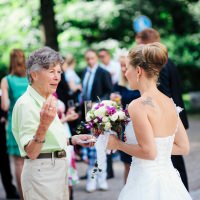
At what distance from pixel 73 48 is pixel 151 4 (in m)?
3.17

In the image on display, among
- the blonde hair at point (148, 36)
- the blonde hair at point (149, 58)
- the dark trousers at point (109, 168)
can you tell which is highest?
the blonde hair at point (148, 36)

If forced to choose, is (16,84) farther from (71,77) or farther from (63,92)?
(71,77)

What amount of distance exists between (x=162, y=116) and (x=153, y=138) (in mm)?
207

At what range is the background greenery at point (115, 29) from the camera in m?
18.6

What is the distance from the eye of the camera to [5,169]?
921 cm

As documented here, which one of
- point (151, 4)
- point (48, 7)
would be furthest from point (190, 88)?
point (48, 7)

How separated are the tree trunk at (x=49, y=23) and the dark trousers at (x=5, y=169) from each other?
380 cm

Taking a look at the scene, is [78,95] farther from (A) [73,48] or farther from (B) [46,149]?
(A) [73,48]

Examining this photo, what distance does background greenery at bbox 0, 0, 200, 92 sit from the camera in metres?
18.6

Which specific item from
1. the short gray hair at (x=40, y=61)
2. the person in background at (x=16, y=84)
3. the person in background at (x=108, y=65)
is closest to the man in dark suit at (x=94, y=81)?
the person in background at (x=16, y=84)

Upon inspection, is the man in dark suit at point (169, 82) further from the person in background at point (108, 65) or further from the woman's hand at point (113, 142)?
the person in background at point (108, 65)

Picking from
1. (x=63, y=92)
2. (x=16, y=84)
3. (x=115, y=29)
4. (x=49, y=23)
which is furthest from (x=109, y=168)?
(x=115, y=29)

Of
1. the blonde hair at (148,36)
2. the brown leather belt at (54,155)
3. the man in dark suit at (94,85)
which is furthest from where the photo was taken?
the man in dark suit at (94,85)

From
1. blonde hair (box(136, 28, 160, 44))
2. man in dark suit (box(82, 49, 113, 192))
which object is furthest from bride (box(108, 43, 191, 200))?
man in dark suit (box(82, 49, 113, 192))
